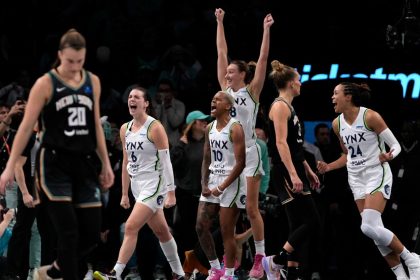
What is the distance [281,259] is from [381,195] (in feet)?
3.91

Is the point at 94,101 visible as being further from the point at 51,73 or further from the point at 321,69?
the point at 321,69

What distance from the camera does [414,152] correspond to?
14.0 m

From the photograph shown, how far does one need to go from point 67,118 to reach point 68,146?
22cm

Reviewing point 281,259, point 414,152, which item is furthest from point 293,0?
point 281,259

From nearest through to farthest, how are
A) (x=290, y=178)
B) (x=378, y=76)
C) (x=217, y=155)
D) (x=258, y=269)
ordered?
(x=290, y=178) < (x=217, y=155) < (x=258, y=269) < (x=378, y=76)

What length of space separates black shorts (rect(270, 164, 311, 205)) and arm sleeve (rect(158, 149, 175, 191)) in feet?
3.53

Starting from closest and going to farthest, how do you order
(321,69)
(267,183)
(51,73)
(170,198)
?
(51,73)
(170,198)
(267,183)
(321,69)

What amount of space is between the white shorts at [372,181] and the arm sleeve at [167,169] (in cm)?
186

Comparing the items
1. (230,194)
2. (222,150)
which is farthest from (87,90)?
(230,194)

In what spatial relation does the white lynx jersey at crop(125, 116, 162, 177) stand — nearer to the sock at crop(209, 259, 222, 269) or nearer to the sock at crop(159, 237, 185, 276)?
the sock at crop(159, 237, 185, 276)

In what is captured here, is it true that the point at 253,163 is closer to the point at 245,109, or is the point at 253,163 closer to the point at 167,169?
the point at 245,109

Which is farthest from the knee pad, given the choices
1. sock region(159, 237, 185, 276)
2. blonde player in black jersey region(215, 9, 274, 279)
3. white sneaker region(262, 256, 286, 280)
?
sock region(159, 237, 185, 276)

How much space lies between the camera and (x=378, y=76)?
601 inches

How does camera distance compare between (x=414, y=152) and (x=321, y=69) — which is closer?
(x=414, y=152)
